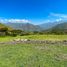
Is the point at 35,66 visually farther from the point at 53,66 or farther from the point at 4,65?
the point at 4,65

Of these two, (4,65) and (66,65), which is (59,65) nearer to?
(66,65)

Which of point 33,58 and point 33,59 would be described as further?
point 33,58

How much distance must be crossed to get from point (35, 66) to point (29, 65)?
48 cm

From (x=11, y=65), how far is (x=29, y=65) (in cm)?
126

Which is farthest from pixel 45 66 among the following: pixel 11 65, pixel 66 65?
pixel 11 65

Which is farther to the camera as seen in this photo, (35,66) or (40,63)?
(40,63)

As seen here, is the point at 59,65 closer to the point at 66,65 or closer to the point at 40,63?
the point at 66,65

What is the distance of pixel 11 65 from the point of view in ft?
39.4

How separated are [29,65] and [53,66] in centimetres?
167

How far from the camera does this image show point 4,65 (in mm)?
11969

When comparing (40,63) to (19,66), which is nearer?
(19,66)

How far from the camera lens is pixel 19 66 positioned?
11.7m

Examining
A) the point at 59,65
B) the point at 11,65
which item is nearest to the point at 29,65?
the point at 11,65

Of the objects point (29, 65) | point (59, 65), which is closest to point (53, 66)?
point (59, 65)
